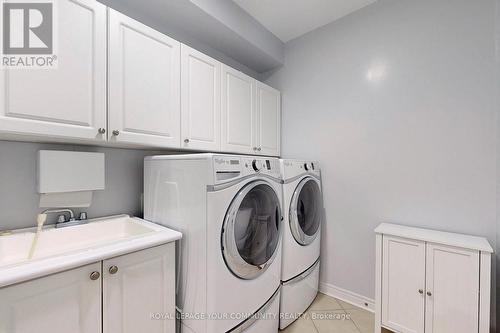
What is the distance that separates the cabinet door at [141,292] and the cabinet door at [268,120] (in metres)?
1.35

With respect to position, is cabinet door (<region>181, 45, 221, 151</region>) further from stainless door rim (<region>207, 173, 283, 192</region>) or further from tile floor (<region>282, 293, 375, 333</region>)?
tile floor (<region>282, 293, 375, 333</region>)

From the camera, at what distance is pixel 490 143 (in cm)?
142

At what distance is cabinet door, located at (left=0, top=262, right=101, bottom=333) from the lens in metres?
0.76

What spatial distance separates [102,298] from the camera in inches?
37.9

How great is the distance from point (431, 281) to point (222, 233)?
1.35 meters

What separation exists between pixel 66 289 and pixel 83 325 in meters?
0.19

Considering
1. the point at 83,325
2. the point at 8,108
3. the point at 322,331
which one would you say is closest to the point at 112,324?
the point at 83,325

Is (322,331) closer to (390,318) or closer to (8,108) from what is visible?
(390,318)

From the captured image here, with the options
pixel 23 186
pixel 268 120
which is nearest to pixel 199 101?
pixel 268 120

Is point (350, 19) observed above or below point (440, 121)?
above

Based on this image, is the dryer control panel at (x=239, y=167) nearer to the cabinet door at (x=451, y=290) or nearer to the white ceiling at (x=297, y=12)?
the cabinet door at (x=451, y=290)

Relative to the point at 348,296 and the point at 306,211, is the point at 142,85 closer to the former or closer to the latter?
the point at 306,211
